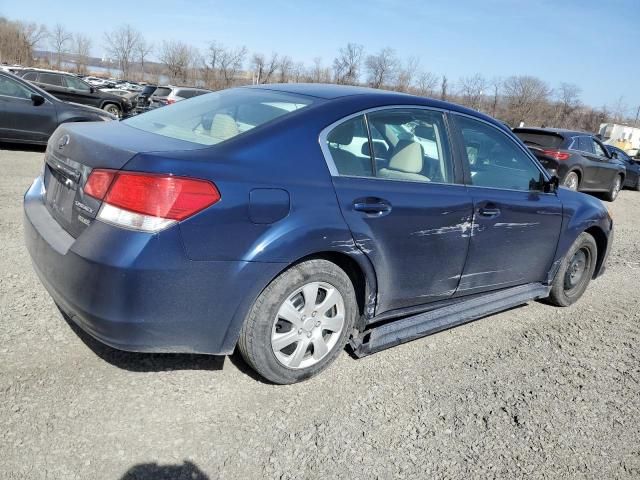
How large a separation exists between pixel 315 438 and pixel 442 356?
1.30 meters

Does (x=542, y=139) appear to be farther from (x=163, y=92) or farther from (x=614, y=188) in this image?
(x=163, y=92)

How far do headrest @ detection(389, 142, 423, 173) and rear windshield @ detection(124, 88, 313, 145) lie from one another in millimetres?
613

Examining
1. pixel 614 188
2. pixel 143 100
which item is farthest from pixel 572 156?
pixel 143 100

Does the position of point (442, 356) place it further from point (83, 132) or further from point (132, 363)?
point (83, 132)

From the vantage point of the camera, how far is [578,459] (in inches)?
106

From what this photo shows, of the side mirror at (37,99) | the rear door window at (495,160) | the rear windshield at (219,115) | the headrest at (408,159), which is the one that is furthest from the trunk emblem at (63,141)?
the side mirror at (37,99)

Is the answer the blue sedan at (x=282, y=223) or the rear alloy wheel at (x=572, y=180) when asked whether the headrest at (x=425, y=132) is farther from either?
the rear alloy wheel at (x=572, y=180)

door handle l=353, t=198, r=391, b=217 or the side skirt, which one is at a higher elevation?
door handle l=353, t=198, r=391, b=217

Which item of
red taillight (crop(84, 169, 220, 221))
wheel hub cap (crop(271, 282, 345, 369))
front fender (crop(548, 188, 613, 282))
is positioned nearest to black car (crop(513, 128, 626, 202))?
front fender (crop(548, 188, 613, 282))

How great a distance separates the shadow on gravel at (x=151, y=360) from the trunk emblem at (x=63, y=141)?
3.62 ft

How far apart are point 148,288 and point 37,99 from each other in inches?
363

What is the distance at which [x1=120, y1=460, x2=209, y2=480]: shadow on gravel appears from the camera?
7.20 ft

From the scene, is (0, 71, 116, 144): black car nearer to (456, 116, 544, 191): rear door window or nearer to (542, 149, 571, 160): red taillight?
(456, 116, 544, 191): rear door window

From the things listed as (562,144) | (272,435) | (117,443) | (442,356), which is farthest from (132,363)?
(562,144)
